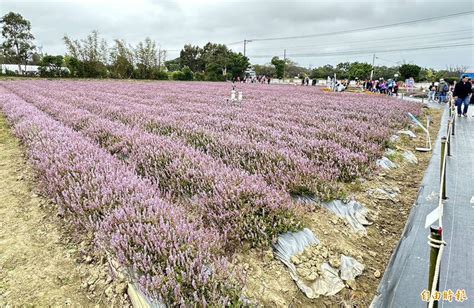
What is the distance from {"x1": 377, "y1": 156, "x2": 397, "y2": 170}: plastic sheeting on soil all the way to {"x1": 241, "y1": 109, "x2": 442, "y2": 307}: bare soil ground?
381 mm

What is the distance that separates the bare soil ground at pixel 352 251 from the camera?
214cm

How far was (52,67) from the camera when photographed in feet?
144

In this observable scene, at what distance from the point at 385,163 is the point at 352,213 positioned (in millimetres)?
2424

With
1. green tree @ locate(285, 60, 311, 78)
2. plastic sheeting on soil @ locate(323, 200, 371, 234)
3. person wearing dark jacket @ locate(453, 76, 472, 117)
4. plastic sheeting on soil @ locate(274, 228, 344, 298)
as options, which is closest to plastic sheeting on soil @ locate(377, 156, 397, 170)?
plastic sheeting on soil @ locate(323, 200, 371, 234)

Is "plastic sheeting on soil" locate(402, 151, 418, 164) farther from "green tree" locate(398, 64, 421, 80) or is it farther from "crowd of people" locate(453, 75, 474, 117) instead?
"green tree" locate(398, 64, 421, 80)

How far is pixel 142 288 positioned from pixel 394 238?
8.78 ft

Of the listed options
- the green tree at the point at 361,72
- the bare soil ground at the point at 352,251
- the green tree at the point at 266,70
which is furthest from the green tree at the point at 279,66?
the bare soil ground at the point at 352,251

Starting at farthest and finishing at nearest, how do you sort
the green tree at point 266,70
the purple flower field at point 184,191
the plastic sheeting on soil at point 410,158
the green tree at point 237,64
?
the green tree at point 266,70 → the green tree at point 237,64 → the plastic sheeting on soil at point 410,158 → the purple flower field at point 184,191

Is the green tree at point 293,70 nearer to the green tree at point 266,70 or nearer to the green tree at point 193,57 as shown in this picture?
the green tree at point 266,70

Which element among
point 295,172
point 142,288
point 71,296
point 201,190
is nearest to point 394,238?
point 295,172

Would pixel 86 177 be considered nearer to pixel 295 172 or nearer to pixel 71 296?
pixel 71 296

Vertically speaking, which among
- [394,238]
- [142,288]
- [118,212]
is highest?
[118,212]

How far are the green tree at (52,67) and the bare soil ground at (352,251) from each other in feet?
161

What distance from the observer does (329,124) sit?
24.6ft
